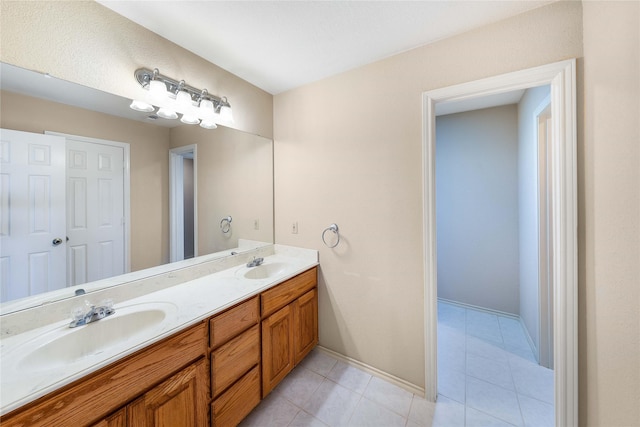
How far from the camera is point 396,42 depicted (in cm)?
152

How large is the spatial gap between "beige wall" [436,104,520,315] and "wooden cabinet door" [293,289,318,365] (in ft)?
6.27

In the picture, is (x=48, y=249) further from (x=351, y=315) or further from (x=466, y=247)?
(x=466, y=247)

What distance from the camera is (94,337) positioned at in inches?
43.1

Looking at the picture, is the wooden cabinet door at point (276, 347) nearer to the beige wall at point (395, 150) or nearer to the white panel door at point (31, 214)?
the beige wall at point (395, 150)

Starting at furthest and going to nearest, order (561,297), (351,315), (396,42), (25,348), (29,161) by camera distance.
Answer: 1. (351,315)
2. (396,42)
3. (561,297)
4. (29,161)
5. (25,348)

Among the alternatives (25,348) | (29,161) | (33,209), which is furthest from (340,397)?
(29,161)

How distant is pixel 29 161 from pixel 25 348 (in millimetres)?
796

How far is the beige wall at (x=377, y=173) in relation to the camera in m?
1.38

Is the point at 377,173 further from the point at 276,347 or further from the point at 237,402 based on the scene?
the point at 237,402

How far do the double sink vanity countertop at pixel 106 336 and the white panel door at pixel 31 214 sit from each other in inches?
8.3

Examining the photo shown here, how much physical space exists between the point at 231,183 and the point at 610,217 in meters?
2.25

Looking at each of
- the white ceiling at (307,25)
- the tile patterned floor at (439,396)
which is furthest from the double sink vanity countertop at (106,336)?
the white ceiling at (307,25)

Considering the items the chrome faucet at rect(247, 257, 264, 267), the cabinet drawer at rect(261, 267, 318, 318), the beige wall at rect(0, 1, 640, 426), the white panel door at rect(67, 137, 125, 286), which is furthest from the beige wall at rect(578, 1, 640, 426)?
the white panel door at rect(67, 137, 125, 286)

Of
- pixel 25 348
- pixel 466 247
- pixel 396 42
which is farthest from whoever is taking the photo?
pixel 466 247
